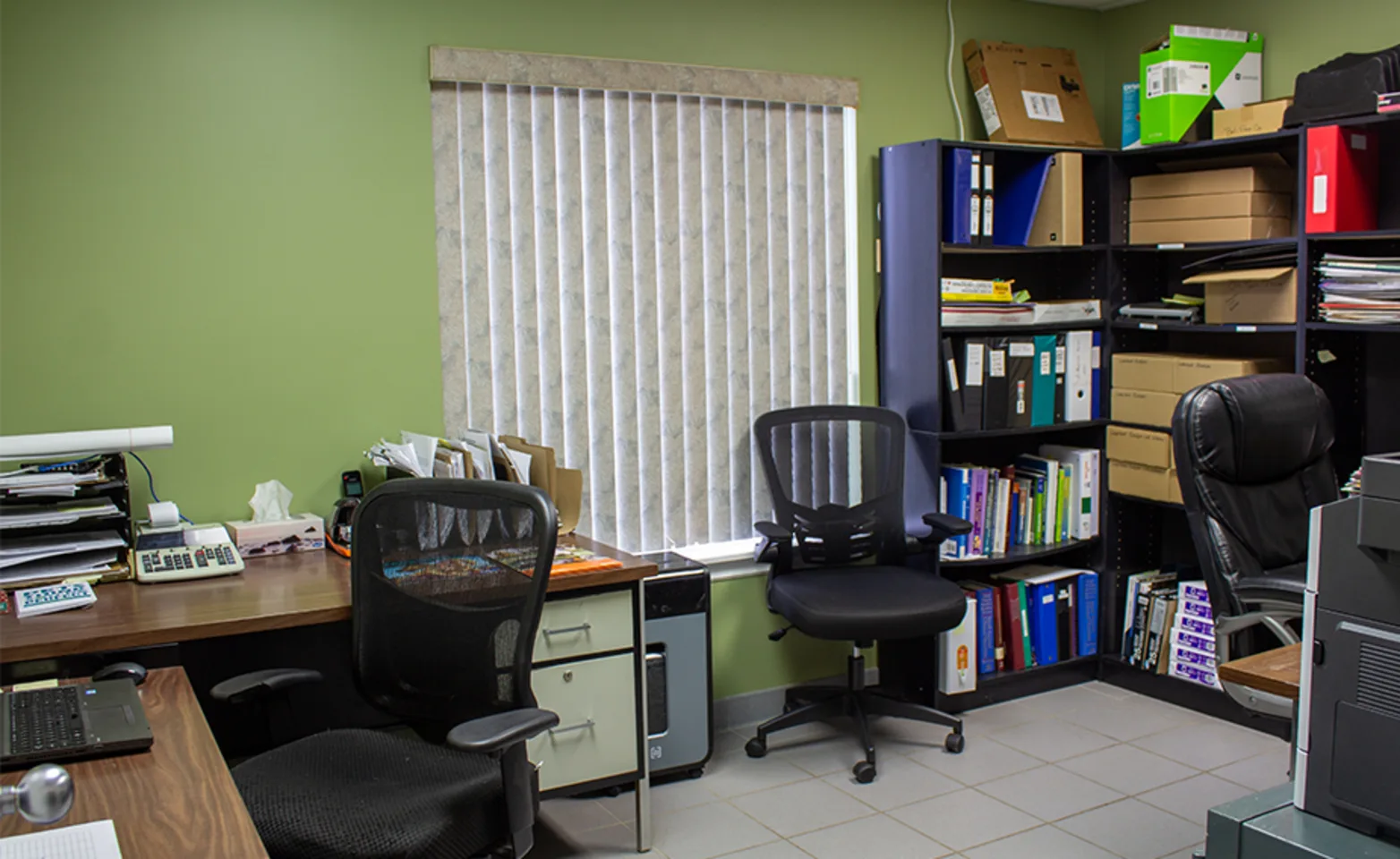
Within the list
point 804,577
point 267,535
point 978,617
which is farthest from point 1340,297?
point 267,535

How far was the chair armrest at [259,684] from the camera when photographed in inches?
97.3

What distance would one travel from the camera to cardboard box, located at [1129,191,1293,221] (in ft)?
13.0

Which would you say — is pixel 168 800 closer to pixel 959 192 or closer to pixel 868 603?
pixel 868 603

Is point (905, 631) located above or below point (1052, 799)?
above

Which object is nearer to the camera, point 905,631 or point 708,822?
point 708,822

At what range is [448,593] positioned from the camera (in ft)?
8.17

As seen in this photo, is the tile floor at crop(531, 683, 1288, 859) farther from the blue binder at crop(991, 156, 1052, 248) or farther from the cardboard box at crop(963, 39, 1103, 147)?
the cardboard box at crop(963, 39, 1103, 147)

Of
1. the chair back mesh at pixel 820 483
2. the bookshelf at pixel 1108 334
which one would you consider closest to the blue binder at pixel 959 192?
the bookshelf at pixel 1108 334

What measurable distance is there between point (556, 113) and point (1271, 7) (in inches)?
99.5

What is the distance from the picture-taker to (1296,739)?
6.72ft

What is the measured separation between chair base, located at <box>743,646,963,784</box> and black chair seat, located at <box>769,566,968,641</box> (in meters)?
0.28

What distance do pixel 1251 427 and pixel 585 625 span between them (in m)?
1.83

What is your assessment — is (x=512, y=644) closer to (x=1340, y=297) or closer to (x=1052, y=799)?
(x=1052, y=799)

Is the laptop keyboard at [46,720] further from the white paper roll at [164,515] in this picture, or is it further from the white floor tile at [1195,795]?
the white floor tile at [1195,795]
